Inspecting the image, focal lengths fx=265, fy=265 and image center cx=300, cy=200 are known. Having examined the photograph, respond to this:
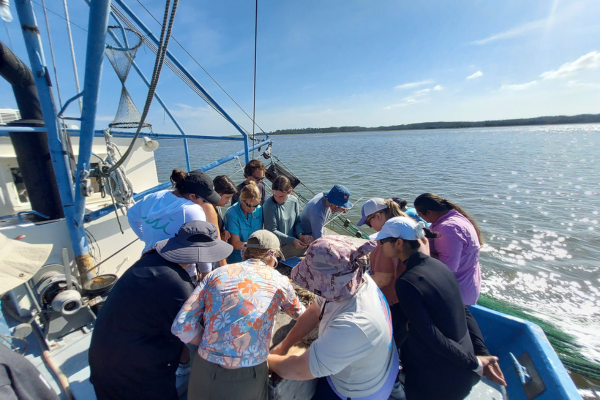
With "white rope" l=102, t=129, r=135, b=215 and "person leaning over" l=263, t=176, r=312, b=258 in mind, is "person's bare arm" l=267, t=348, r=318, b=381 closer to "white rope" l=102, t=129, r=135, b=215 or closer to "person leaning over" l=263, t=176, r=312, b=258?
"person leaning over" l=263, t=176, r=312, b=258

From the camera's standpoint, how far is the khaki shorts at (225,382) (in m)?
1.41

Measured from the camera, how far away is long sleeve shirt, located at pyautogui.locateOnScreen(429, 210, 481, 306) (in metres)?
2.39

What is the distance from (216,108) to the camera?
16.0 ft

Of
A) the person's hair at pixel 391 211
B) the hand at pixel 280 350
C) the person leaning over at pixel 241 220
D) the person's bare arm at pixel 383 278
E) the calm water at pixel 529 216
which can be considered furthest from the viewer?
the calm water at pixel 529 216

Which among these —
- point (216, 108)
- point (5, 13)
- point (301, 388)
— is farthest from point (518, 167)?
point (5, 13)

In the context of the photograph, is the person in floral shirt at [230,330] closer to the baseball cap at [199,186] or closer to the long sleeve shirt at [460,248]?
the baseball cap at [199,186]

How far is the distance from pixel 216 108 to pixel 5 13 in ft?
8.68

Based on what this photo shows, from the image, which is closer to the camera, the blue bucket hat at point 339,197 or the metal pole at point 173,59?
the blue bucket hat at point 339,197

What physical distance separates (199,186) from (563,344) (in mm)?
6330

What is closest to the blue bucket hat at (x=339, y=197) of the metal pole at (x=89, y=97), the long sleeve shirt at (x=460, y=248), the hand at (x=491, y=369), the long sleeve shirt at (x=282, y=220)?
the long sleeve shirt at (x=282, y=220)

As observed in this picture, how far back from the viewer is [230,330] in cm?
141

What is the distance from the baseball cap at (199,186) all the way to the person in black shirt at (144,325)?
104 centimetres

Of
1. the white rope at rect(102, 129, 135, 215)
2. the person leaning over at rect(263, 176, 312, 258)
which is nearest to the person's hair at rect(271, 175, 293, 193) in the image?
the person leaning over at rect(263, 176, 312, 258)

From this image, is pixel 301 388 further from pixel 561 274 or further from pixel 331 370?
pixel 561 274
